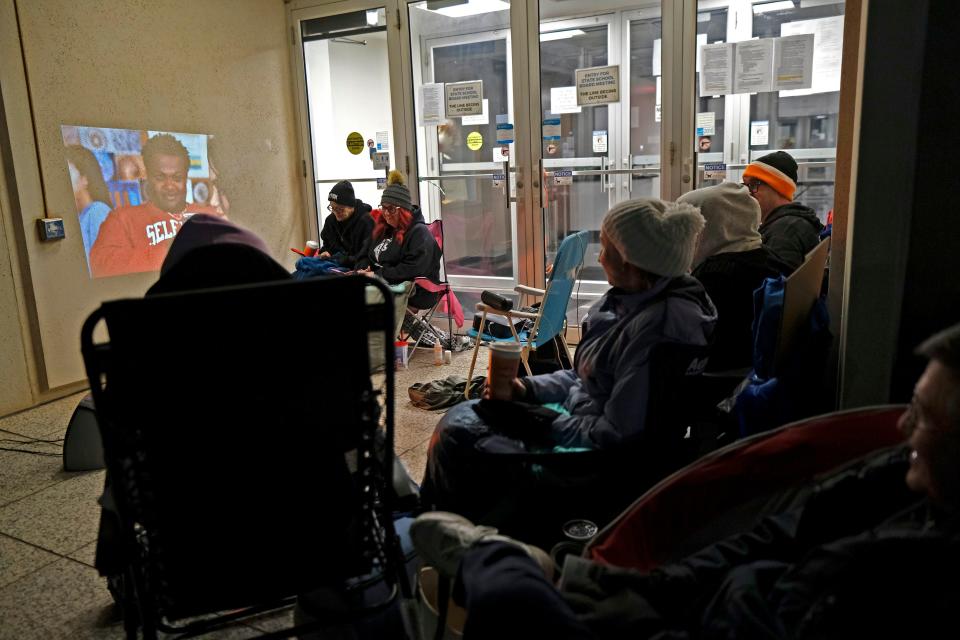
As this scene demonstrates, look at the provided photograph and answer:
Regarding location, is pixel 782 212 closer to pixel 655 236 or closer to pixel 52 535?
pixel 655 236

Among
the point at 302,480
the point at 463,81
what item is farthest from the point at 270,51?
the point at 302,480

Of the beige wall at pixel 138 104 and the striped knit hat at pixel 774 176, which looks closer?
the striped knit hat at pixel 774 176

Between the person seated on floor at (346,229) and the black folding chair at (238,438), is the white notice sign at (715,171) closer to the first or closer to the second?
the person seated on floor at (346,229)

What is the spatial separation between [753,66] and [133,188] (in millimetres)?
4235

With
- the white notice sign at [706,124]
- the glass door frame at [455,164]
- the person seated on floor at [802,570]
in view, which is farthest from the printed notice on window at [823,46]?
the person seated on floor at [802,570]

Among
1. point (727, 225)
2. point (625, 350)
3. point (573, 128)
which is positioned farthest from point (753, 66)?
point (625, 350)

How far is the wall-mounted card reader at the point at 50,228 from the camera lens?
427cm

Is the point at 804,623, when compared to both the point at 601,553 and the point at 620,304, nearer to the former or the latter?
the point at 601,553

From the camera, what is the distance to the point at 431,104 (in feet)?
18.4

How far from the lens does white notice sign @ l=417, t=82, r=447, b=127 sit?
18.3ft

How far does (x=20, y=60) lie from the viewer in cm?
415

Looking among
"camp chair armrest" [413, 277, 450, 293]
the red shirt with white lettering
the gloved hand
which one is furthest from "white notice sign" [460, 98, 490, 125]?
the gloved hand

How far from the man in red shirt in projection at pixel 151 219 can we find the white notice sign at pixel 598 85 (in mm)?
2751

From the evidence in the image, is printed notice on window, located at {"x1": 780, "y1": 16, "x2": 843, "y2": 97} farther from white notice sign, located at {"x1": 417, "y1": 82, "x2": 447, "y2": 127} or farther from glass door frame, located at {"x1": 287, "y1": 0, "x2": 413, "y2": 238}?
glass door frame, located at {"x1": 287, "y1": 0, "x2": 413, "y2": 238}
